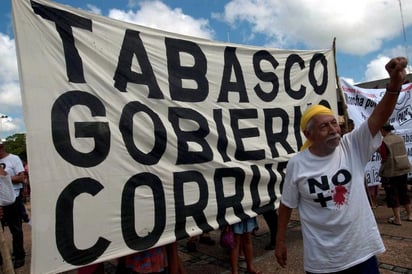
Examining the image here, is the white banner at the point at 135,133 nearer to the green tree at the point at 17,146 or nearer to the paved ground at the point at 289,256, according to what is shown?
the paved ground at the point at 289,256

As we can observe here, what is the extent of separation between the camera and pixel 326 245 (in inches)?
77.5

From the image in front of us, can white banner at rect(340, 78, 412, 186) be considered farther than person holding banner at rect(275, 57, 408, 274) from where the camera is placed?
Yes

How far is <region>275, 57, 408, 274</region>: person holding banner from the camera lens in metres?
1.93

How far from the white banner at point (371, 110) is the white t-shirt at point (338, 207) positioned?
3.58m

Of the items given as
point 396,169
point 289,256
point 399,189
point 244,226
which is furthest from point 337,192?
point 399,189

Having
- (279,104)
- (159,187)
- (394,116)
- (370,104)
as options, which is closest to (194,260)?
(159,187)

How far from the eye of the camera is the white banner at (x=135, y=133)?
7.82 ft

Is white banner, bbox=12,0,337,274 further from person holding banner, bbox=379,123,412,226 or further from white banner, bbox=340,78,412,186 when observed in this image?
person holding banner, bbox=379,123,412,226

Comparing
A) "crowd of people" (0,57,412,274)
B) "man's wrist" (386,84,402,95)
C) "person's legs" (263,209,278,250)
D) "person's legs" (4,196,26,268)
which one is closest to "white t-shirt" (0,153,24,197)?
"person's legs" (4,196,26,268)

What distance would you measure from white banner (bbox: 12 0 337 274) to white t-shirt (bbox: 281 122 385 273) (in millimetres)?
1292

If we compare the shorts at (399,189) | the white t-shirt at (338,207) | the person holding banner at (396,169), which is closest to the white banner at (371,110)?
the person holding banner at (396,169)

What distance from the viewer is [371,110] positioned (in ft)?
18.8

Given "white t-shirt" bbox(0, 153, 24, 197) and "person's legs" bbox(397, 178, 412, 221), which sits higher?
"white t-shirt" bbox(0, 153, 24, 197)

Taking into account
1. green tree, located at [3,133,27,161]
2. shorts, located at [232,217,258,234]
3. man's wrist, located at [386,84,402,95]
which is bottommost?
shorts, located at [232,217,258,234]
